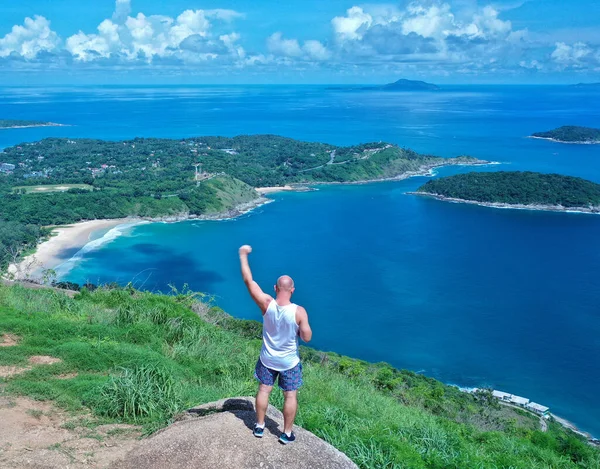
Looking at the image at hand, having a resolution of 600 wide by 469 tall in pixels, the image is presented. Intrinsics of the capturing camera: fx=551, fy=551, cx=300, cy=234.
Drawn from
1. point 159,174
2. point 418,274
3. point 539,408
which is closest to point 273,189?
point 159,174

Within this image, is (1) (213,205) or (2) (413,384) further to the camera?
(1) (213,205)

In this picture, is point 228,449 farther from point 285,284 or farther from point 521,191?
point 521,191

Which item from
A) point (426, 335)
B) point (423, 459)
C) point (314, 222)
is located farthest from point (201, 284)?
point (423, 459)

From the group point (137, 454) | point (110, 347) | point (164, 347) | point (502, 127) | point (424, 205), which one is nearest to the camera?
point (137, 454)

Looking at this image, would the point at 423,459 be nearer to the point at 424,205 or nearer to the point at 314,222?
the point at 314,222

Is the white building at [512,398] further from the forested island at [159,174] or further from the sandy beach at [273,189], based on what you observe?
the sandy beach at [273,189]

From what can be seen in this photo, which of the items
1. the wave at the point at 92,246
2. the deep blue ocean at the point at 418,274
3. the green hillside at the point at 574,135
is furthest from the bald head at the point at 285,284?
the green hillside at the point at 574,135
